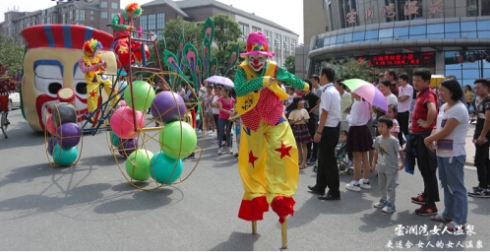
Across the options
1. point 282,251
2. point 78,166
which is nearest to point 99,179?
point 78,166

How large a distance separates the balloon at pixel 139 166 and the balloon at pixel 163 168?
491mm

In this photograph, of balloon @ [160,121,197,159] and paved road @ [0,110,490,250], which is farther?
balloon @ [160,121,197,159]

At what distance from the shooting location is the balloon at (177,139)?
18.1 ft

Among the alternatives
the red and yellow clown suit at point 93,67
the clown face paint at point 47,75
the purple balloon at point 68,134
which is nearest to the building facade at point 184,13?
the clown face paint at point 47,75

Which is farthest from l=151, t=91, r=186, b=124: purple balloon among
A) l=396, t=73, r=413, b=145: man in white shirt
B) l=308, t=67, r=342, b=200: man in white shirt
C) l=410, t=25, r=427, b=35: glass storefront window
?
l=410, t=25, r=427, b=35: glass storefront window

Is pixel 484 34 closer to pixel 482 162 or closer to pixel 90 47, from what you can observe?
pixel 482 162

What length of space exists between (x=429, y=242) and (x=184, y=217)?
2.65 m

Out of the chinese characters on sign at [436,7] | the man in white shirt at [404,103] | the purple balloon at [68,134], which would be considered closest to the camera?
the purple balloon at [68,134]

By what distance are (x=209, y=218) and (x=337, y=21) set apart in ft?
115

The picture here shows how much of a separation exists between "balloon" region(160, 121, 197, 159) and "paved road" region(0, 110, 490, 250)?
67 cm

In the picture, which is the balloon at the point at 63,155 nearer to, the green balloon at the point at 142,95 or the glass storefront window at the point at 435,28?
the green balloon at the point at 142,95

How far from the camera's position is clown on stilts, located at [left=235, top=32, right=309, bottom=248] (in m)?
3.91

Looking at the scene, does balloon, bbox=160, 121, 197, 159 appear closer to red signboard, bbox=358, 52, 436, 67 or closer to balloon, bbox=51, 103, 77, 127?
balloon, bbox=51, 103, 77, 127

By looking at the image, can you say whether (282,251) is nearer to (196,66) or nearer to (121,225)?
(121,225)
